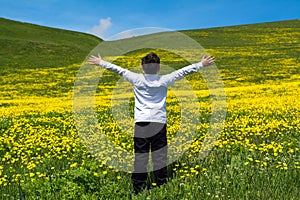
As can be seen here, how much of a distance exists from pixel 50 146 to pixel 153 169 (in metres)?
3.75

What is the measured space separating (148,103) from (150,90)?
22cm

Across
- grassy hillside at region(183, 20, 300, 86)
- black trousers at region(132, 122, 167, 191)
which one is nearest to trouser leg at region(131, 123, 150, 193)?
black trousers at region(132, 122, 167, 191)

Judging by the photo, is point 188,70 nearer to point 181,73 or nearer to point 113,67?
point 181,73

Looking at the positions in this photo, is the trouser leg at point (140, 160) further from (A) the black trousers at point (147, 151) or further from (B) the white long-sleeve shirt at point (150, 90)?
(B) the white long-sleeve shirt at point (150, 90)

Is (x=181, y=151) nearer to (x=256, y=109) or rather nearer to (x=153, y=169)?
(x=153, y=169)

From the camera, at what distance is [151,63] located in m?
6.60

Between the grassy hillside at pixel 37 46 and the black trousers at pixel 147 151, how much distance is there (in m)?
47.3

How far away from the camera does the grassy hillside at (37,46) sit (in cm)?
5406

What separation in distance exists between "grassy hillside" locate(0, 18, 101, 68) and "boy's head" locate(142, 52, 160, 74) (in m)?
47.3

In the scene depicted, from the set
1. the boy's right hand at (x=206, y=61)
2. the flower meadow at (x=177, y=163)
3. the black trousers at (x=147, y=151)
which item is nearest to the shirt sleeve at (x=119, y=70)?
the black trousers at (x=147, y=151)

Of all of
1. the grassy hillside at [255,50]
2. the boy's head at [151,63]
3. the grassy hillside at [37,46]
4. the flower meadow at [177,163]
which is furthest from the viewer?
the grassy hillside at [37,46]

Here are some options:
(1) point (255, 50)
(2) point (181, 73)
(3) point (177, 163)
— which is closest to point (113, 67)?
(2) point (181, 73)

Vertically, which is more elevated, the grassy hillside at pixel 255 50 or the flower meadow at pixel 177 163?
the grassy hillside at pixel 255 50

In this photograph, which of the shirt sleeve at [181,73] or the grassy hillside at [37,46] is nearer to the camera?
the shirt sleeve at [181,73]
